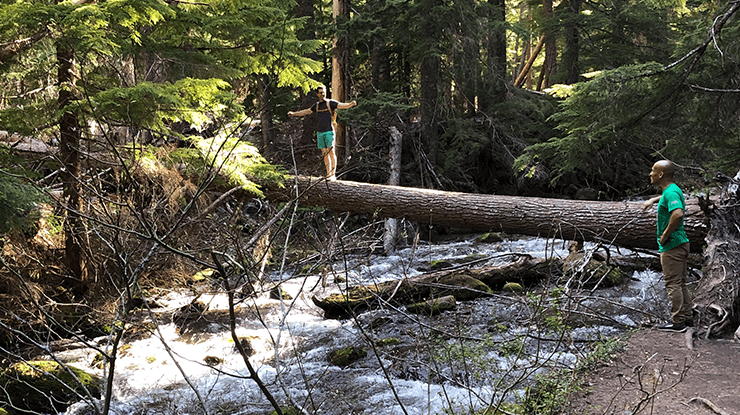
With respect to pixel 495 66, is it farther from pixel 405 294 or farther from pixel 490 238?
pixel 405 294

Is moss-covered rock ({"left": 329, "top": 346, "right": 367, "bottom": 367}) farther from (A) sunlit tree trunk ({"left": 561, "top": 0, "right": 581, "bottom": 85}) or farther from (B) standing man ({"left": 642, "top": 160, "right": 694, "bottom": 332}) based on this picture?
(A) sunlit tree trunk ({"left": 561, "top": 0, "right": 581, "bottom": 85})

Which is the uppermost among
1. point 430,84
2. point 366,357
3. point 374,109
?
point 430,84

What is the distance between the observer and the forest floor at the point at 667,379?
4023 mm

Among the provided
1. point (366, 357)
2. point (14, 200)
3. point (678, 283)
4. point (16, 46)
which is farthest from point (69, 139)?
point (678, 283)

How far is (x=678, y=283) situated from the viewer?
5734 millimetres

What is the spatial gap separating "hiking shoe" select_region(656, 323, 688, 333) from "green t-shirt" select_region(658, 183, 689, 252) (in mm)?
853

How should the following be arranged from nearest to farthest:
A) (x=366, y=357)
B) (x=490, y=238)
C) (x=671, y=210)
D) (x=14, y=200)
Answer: (x=14, y=200) < (x=671, y=210) < (x=366, y=357) < (x=490, y=238)

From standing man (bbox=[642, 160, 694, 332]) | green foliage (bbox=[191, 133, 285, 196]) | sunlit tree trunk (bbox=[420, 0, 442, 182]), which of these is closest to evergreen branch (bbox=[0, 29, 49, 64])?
Answer: green foliage (bbox=[191, 133, 285, 196])

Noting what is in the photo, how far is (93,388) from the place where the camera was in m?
6.12

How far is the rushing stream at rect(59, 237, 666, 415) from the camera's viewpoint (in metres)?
5.28

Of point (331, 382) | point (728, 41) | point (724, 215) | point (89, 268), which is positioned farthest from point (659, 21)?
point (89, 268)

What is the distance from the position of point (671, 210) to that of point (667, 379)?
6.43 ft

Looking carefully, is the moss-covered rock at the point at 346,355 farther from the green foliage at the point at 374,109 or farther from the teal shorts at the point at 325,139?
the green foliage at the point at 374,109

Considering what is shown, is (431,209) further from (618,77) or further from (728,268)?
(728,268)
